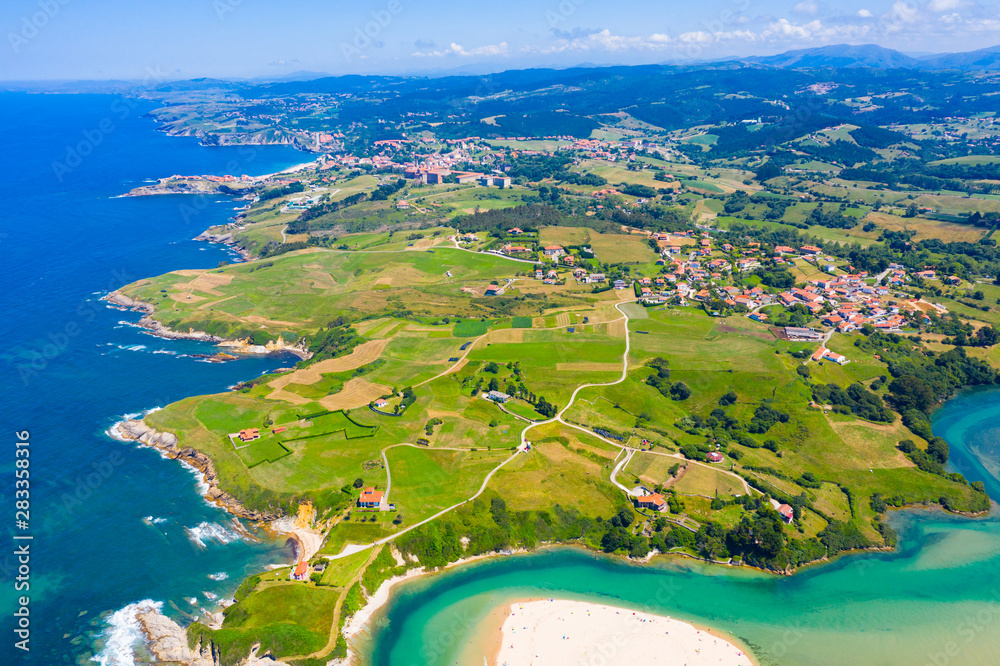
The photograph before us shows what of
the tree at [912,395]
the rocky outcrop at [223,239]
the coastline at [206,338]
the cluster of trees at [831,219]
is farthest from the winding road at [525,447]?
the cluster of trees at [831,219]

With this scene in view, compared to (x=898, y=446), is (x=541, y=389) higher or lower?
higher

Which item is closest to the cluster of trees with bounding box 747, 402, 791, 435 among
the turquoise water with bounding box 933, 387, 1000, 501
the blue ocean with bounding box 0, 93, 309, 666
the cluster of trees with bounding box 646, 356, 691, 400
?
the cluster of trees with bounding box 646, 356, 691, 400

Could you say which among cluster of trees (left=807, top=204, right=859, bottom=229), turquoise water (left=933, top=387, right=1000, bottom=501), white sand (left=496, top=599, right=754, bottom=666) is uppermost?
cluster of trees (left=807, top=204, right=859, bottom=229)

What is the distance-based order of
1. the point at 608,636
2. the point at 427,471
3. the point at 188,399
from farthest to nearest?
the point at 188,399 < the point at 427,471 < the point at 608,636

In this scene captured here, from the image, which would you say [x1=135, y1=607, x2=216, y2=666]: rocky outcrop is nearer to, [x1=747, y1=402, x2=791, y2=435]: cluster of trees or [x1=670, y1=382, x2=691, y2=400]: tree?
[x1=670, y1=382, x2=691, y2=400]: tree

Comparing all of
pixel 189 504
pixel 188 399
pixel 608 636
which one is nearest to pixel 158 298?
pixel 188 399

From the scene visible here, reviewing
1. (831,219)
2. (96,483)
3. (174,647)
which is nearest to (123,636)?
(174,647)

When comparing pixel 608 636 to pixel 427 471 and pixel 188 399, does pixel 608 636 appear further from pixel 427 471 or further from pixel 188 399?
pixel 188 399

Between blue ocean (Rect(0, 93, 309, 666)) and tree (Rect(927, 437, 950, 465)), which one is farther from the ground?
blue ocean (Rect(0, 93, 309, 666))
